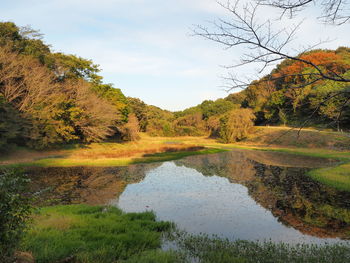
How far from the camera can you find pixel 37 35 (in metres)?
40.9

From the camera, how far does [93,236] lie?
788 cm

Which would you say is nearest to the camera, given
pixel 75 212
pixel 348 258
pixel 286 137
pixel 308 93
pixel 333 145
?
pixel 348 258

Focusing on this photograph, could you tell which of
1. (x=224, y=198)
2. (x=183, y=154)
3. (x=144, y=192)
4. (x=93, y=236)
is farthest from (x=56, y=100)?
(x=93, y=236)

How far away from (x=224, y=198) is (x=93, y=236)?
8.94 meters

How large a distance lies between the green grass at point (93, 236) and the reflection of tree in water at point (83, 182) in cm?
302

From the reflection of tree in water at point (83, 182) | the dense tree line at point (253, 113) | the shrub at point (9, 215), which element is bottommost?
the reflection of tree in water at point (83, 182)

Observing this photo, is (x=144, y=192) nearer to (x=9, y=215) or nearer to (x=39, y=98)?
(x=9, y=215)

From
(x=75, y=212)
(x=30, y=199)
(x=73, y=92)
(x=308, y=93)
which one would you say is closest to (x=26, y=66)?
(x=73, y=92)

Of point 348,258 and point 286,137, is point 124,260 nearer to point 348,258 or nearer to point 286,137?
point 348,258

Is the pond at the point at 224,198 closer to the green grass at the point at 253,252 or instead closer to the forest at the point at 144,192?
the forest at the point at 144,192

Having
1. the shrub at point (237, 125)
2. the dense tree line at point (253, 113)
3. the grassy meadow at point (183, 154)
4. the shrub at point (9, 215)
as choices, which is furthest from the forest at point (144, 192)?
the shrub at point (237, 125)

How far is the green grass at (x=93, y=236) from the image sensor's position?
638cm

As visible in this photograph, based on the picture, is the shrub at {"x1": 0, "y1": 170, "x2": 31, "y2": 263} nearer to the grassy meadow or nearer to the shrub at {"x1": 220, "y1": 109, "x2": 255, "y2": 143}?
the grassy meadow

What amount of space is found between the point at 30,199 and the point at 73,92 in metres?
39.6
